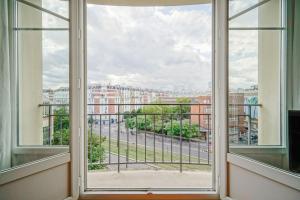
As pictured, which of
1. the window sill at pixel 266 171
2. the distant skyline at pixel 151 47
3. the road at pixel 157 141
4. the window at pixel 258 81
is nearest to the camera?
the window sill at pixel 266 171

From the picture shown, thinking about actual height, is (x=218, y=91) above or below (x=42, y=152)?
above

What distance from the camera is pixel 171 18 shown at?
150 inches

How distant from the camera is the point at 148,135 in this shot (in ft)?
14.3

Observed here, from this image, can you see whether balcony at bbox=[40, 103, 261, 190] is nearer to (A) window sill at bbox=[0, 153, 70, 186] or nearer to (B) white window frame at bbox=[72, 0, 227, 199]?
(B) white window frame at bbox=[72, 0, 227, 199]

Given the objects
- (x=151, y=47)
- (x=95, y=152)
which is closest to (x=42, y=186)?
(x=95, y=152)

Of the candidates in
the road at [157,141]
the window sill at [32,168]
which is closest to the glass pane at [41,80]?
the window sill at [32,168]

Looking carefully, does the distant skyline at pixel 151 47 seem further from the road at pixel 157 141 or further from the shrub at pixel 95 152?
the shrub at pixel 95 152

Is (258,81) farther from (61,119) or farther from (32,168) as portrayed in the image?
(32,168)

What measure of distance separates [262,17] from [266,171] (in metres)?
1.26

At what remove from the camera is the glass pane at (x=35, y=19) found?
1.96 metres

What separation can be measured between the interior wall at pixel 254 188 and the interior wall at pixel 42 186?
155cm

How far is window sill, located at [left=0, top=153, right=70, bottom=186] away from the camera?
173 cm

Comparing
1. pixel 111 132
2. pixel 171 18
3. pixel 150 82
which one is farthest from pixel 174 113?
pixel 171 18

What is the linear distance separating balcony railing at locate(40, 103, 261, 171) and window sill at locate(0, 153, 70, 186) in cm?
180
